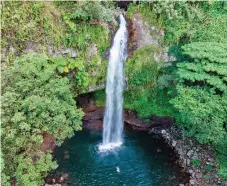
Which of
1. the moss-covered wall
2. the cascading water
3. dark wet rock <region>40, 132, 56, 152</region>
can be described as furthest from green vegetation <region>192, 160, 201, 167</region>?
dark wet rock <region>40, 132, 56, 152</region>

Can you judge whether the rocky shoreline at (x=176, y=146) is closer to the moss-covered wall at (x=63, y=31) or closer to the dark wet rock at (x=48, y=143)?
the dark wet rock at (x=48, y=143)

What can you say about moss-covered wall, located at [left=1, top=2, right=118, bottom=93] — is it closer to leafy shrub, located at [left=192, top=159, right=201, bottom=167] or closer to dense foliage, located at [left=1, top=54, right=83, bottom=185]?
dense foliage, located at [left=1, top=54, right=83, bottom=185]

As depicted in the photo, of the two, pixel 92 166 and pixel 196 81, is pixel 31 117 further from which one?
pixel 196 81

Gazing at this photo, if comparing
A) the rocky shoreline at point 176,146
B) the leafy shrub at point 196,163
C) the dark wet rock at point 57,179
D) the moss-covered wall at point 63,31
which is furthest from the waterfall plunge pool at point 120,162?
the moss-covered wall at point 63,31

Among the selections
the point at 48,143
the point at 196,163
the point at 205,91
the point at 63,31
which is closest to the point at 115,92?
the point at 63,31

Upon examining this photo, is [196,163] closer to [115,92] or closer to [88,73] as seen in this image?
[115,92]
